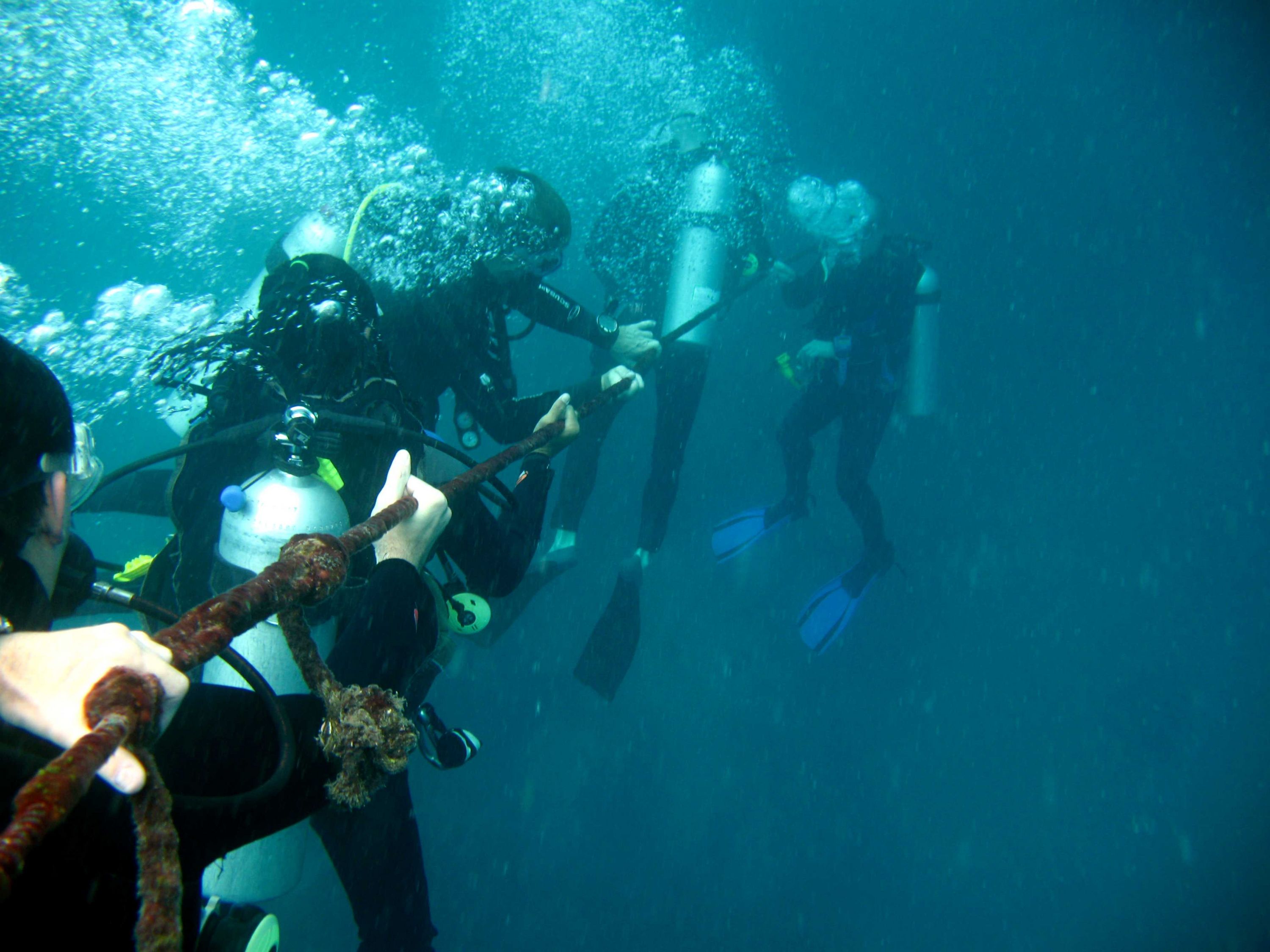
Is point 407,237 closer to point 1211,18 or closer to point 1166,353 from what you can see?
point 1211,18

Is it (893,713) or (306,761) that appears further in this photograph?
(893,713)

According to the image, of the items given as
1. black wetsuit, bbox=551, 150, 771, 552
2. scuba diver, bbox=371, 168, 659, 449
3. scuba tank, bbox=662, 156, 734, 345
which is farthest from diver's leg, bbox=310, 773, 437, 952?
scuba tank, bbox=662, 156, 734, 345

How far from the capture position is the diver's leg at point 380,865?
2.12 m

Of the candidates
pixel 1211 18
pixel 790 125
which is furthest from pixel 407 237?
pixel 1211 18

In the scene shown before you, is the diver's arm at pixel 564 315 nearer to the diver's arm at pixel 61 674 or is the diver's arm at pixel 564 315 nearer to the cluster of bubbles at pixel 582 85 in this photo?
the diver's arm at pixel 61 674

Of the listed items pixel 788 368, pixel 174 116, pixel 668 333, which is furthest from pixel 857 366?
pixel 174 116

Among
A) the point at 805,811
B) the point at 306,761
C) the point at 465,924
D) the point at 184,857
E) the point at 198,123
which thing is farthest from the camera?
the point at 805,811

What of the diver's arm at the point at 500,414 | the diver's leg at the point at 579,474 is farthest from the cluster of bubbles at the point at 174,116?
the diver's arm at the point at 500,414

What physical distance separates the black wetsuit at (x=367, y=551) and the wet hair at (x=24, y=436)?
2.90 feet

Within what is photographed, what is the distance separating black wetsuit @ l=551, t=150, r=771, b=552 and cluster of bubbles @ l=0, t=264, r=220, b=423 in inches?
301

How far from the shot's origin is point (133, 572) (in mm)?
2832

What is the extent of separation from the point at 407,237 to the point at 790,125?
17920 mm

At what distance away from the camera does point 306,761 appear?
4.22 ft

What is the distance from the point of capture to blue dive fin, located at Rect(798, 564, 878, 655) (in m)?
7.71
